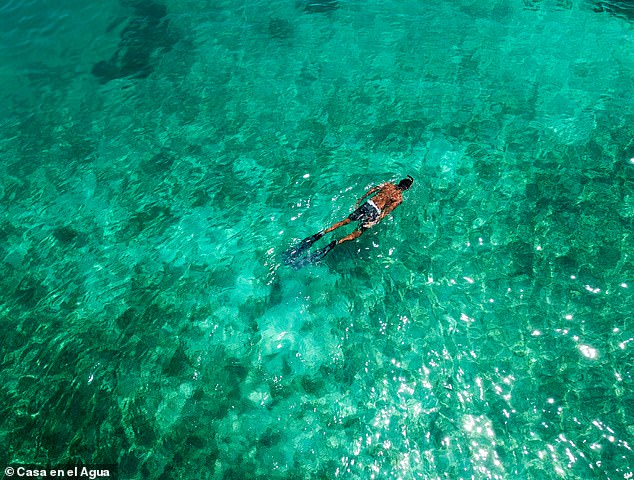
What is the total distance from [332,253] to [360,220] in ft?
3.99

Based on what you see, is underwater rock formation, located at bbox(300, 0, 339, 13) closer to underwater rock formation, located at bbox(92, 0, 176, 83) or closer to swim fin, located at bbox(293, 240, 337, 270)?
underwater rock formation, located at bbox(92, 0, 176, 83)

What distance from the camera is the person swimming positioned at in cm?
1173

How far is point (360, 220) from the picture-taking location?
11.9m

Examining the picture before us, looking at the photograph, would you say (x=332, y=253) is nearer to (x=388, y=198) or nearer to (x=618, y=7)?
(x=388, y=198)

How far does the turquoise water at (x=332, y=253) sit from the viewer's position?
9.31m

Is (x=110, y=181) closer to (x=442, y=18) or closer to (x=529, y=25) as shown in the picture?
(x=442, y=18)

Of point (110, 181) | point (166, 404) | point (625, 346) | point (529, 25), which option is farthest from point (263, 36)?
point (625, 346)

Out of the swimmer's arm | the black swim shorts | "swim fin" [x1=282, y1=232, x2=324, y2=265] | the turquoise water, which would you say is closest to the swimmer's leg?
the black swim shorts

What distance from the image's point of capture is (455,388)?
957cm

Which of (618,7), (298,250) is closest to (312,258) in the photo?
(298,250)

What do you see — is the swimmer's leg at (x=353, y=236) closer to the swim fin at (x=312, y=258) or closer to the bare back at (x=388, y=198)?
the swim fin at (x=312, y=258)

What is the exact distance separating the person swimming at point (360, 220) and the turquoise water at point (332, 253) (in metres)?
0.32

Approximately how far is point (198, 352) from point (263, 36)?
16.4m

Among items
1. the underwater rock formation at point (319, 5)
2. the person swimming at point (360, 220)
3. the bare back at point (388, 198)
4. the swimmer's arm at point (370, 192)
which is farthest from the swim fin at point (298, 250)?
the underwater rock formation at point (319, 5)
